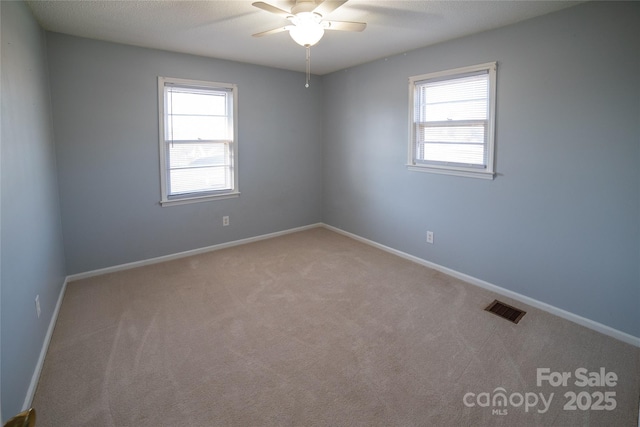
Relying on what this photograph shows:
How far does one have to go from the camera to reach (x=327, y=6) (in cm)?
230

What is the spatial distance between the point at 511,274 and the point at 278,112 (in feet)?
11.3

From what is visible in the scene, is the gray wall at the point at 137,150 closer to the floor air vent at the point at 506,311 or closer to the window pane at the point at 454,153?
the window pane at the point at 454,153

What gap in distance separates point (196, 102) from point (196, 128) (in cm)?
30

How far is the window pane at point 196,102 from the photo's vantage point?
4.00 meters

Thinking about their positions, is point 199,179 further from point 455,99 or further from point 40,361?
point 455,99

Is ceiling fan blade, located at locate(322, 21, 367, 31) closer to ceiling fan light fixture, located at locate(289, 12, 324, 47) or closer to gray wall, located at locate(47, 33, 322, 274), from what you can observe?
ceiling fan light fixture, located at locate(289, 12, 324, 47)

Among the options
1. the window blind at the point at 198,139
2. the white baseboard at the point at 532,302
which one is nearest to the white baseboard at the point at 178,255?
the window blind at the point at 198,139

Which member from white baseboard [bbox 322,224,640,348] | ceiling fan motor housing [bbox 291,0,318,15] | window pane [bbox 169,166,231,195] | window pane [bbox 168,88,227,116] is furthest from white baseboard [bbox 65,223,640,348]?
ceiling fan motor housing [bbox 291,0,318,15]

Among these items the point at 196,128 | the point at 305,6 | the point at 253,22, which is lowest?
the point at 196,128

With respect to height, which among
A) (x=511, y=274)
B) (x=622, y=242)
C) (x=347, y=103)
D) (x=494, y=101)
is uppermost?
(x=347, y=103)

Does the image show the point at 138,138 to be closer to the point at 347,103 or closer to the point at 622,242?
the point at 347,103

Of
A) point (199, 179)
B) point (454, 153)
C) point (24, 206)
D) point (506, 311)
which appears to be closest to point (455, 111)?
point (454, 153)

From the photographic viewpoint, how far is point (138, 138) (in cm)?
382

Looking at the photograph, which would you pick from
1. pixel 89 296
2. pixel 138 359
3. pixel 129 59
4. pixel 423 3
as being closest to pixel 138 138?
pixel 129 59
